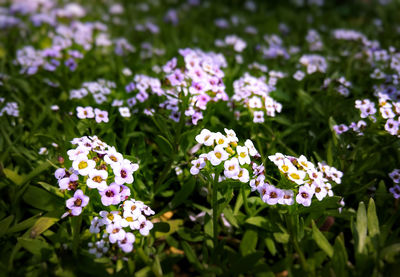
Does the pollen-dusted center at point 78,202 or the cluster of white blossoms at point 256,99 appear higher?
the cluster of white blossoms at point 256,99

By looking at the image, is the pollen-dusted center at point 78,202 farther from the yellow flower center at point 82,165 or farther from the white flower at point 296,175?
the white flower at point 296,175

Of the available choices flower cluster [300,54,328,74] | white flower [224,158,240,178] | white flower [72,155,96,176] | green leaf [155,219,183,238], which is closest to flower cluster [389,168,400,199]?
Answer: white flower [224,158,240,178]

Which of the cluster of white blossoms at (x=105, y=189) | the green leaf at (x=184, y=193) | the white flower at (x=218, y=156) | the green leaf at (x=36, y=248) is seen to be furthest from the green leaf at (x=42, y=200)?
the white flower at (x=218, y=156)

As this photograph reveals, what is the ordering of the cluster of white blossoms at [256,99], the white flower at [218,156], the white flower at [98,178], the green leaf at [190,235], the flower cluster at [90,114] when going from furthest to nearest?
the cluster of white blossoms at [256,99] → the flower cluster at [90,114] → the green leaf at [190,235] → the white flower at [218,156] → the white flower at [98,178]

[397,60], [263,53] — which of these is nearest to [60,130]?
[263,53]

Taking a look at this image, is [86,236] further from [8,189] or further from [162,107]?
[162,107]

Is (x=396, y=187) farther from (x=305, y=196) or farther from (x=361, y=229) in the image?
(x=305, y=196)
